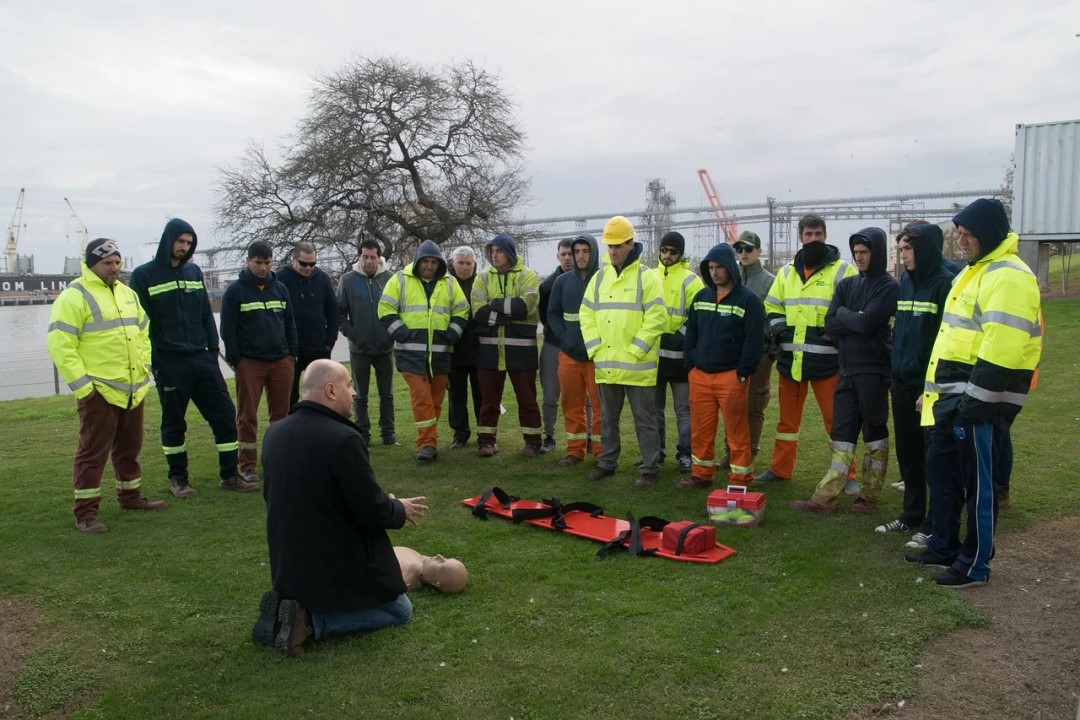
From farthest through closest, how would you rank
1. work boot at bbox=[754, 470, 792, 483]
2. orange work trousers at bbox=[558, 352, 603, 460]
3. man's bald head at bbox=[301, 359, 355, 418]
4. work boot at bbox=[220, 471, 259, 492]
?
1. orange work trousers at bbox=[558, 352, 603, 460]
2. work boot at bbox=[220, 471, 259, 492]
3. work boot at bbox=[754, 470, 792, 483]
4. man's bald head at bbox=[301, 359, 355, 418]

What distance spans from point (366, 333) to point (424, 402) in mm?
1397

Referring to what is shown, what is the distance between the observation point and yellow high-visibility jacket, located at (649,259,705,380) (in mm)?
7609

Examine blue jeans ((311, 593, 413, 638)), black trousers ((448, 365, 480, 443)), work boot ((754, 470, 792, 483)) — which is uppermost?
black trousers ((448, 365, 480, 443))

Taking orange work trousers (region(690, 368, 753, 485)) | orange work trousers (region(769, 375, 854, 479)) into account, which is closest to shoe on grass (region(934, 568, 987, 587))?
orange work trousers (region(769, 375, 854, 479))

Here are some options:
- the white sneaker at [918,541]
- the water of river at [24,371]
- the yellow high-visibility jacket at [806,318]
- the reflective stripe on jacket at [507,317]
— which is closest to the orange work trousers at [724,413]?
the yellow high-visibility jacket at [806,318]

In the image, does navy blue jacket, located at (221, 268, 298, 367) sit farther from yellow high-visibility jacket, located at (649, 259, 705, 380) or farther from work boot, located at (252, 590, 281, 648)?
work boot, located at (252, 590, 281, 648)

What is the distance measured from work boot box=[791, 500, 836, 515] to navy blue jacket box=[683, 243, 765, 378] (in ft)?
3.65

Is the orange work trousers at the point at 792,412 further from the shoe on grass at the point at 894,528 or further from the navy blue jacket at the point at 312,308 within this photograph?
the navy blue jacket at the point at 312,308

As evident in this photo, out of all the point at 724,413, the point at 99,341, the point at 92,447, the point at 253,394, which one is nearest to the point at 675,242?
the point at 724,413

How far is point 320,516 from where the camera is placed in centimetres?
404

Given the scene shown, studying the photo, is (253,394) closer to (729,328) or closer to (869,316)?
(729,328)

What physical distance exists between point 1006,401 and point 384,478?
5.35 metres

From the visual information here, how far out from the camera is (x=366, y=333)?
9.23 metres

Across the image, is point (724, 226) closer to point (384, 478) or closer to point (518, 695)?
point (384, 478)
